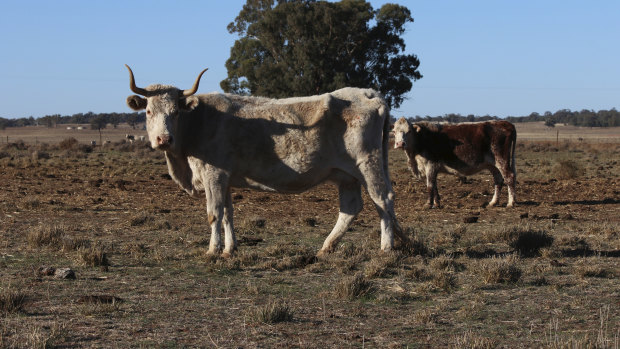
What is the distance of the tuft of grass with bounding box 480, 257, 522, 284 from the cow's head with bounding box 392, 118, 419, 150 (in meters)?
9.54

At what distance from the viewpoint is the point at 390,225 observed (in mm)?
11148

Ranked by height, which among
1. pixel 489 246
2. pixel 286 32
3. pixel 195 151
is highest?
pixel 286 32

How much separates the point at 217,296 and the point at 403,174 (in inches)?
867

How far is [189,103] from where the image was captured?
10930mm

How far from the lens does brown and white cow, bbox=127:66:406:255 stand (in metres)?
11.0

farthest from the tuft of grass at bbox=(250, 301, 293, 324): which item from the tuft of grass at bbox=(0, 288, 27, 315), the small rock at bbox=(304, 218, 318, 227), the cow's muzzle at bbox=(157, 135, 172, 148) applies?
the small rock at bbox=(304, 218, 318, 227)

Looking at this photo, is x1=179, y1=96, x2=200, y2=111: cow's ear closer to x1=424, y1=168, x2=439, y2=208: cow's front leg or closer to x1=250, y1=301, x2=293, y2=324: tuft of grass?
x1=250, y1=301, x2=293, y2=324: tuft of grass

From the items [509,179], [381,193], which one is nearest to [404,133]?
[509,179]

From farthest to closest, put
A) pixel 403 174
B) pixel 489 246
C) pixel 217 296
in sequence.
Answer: pixel 403 174 < pixel 489 246 < pixel 217 296

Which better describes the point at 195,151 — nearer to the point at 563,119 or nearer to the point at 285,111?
the point at 285,111

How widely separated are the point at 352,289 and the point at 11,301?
3533mm

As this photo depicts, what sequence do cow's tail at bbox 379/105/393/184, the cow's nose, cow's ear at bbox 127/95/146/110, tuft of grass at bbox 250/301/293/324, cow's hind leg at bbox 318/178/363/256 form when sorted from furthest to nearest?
1. cow's hind leg at bbox 318/178/363/256
2. cow's tail at bbox 379/105/393/184
3. cow's ear at bbox 127/95/146/110
4. the cow's nose
5. tuft of grass at bbox 250/301/293/324

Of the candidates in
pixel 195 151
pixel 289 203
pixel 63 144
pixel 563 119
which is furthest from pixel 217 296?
pixel 563 119

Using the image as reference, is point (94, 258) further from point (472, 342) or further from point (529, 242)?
point (529, 242)
